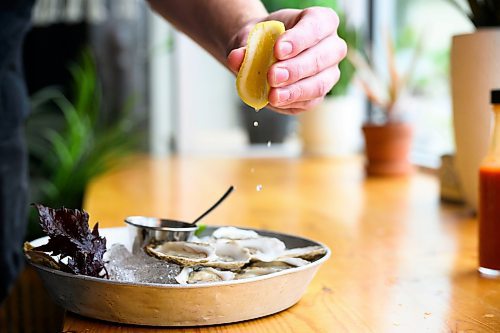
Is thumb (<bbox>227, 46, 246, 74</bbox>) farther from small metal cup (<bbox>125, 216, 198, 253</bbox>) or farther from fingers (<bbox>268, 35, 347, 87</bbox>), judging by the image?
small metal cup (<bbox>125, 216, 198, 253</bbox>)

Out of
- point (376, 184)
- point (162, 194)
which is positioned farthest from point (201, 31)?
point (376, 184)

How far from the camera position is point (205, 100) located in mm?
3254

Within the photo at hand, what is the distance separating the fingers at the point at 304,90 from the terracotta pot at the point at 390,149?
4.30 feet

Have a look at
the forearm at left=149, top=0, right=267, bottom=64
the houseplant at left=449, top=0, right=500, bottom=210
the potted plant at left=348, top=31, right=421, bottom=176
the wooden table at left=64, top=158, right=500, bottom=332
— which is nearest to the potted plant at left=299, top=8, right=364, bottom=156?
the wooden table at left=64, top=158, right=500, bottom=332

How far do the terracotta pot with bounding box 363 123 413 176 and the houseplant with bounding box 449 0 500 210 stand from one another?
0.79 metres

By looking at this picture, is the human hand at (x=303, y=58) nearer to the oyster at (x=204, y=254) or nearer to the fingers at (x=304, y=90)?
the fingers at (x=304, y=90)

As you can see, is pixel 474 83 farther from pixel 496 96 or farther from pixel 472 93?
pixel 496 96

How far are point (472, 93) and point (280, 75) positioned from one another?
0.68 m

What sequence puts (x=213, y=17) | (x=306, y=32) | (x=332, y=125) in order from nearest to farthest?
(x=306, y=32) → (x=213, y=17) → (x=332, y=125)

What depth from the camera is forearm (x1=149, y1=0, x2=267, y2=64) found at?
1148mm

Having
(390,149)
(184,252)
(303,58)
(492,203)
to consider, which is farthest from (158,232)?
(390,149)

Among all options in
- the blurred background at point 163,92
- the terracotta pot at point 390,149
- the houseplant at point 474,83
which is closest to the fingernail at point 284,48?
the houseplant at point 474,83

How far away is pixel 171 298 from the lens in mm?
724

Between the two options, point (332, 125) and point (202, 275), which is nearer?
point (202, 275)
